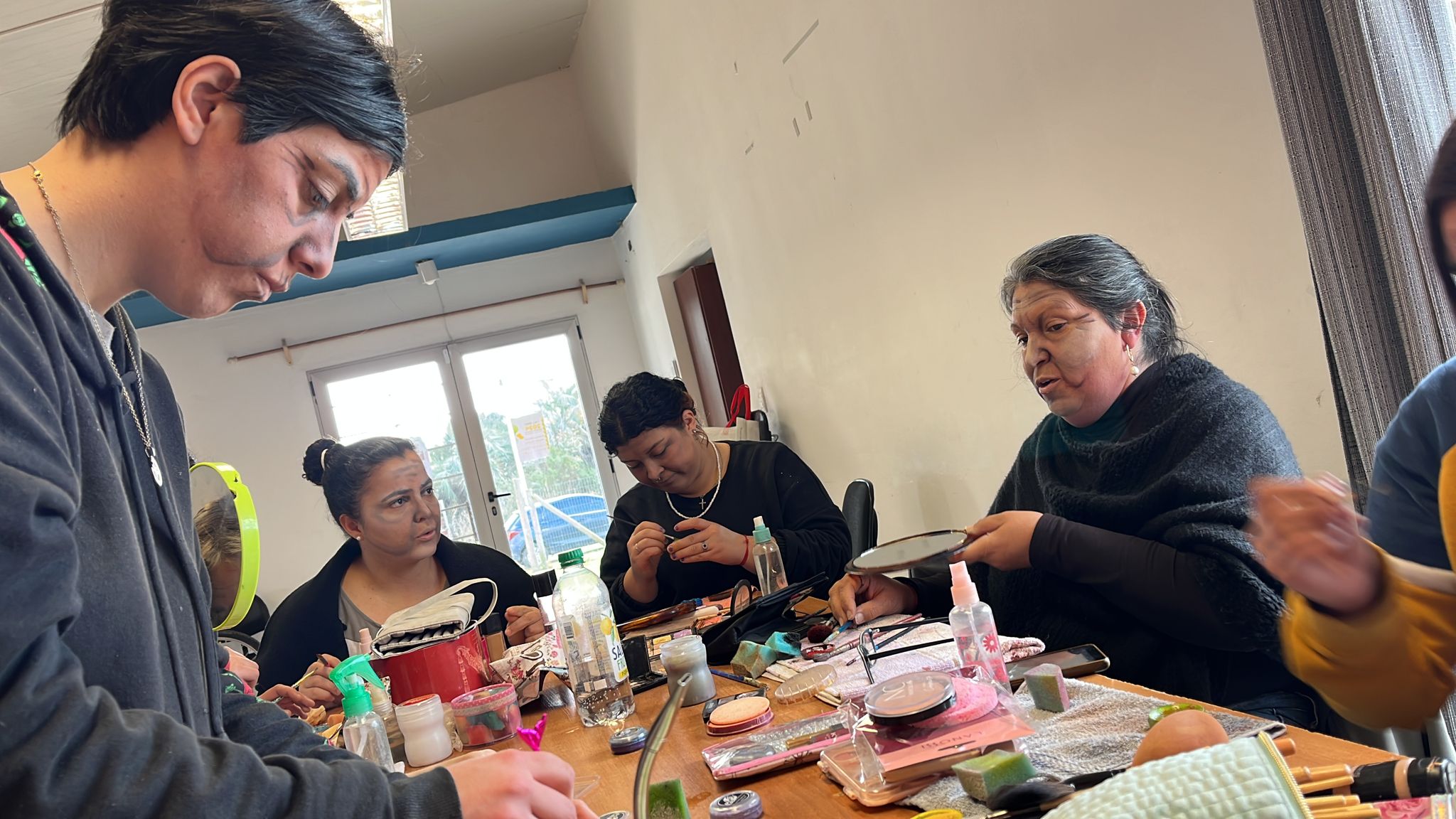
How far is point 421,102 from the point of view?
6988mm

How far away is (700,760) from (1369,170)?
139 cm

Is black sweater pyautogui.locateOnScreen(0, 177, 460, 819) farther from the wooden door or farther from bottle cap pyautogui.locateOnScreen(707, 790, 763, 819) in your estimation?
the wooden door

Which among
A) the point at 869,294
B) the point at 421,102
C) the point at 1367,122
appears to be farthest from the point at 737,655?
the point at 421,102

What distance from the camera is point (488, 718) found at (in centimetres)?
177

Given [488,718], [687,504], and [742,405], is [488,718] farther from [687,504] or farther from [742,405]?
[742,405]

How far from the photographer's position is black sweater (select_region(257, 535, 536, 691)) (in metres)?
2.71

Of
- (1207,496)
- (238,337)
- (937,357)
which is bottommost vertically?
(1207,496)

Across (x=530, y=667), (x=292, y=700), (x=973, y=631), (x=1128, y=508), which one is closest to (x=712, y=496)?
(x=530, y=667)

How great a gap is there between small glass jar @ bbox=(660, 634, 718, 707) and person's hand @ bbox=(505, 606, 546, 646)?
0.88 m

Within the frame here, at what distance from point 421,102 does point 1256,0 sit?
20.8ft

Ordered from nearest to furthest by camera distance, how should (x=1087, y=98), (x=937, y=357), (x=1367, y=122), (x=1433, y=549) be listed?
(x=1433, y=549)
(x=1367, y=122)
(x=1087, y=98)
(x=937, y=357)

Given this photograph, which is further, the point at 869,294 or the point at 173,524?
the point at 869,294

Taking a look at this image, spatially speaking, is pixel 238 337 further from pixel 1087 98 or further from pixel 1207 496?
pixel 1207 496

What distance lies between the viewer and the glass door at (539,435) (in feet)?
26.0
